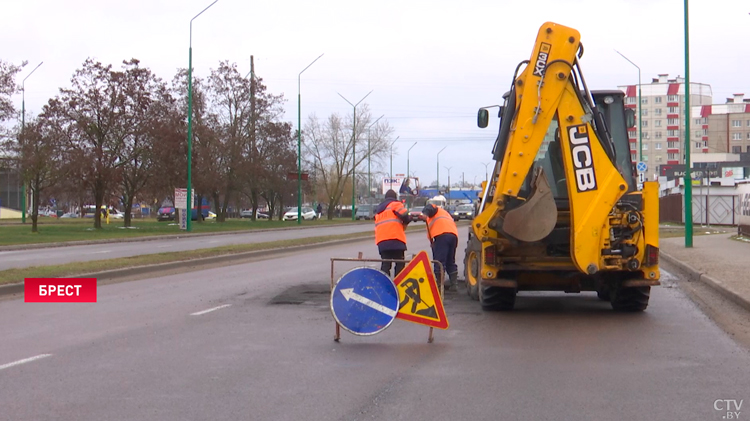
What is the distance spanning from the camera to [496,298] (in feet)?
36.4

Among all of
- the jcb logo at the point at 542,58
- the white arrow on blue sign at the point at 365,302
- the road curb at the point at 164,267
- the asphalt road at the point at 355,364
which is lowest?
the asphalt road at the point at 355,364

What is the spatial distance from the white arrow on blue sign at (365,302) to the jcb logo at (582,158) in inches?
110

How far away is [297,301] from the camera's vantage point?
12.7m

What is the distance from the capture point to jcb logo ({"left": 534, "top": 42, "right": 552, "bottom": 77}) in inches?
396

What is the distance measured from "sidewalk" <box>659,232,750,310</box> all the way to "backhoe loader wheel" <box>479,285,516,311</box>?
126 inches

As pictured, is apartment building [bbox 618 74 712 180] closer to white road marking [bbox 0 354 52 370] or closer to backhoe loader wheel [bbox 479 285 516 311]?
backhoe loader wheel [bbox 479 285 516 311]

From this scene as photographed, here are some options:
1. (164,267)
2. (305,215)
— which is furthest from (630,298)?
(305,215)

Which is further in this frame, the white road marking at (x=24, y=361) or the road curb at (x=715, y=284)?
the road curb at (x=715, y=284)

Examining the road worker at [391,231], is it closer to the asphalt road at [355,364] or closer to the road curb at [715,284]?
the asphalt road at [355,364]

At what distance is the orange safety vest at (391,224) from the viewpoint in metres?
12.2

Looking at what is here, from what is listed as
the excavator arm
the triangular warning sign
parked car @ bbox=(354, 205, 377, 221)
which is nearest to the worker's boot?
the excavator arm

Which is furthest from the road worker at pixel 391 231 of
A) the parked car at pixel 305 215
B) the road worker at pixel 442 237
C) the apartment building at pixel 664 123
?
the apartment building at pixel 664 123

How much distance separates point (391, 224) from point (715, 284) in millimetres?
5786

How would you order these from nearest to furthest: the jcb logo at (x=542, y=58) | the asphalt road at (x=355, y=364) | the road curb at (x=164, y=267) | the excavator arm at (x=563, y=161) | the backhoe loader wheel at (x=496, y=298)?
the asphalt road at (x=355, y=364)
the excavator arm at (x=563, y=161)
the jcb logo at (x=542, y=58)
the backhoe loader wheel at (x=496, y=298)
the road curb at (x=164, y=267)
